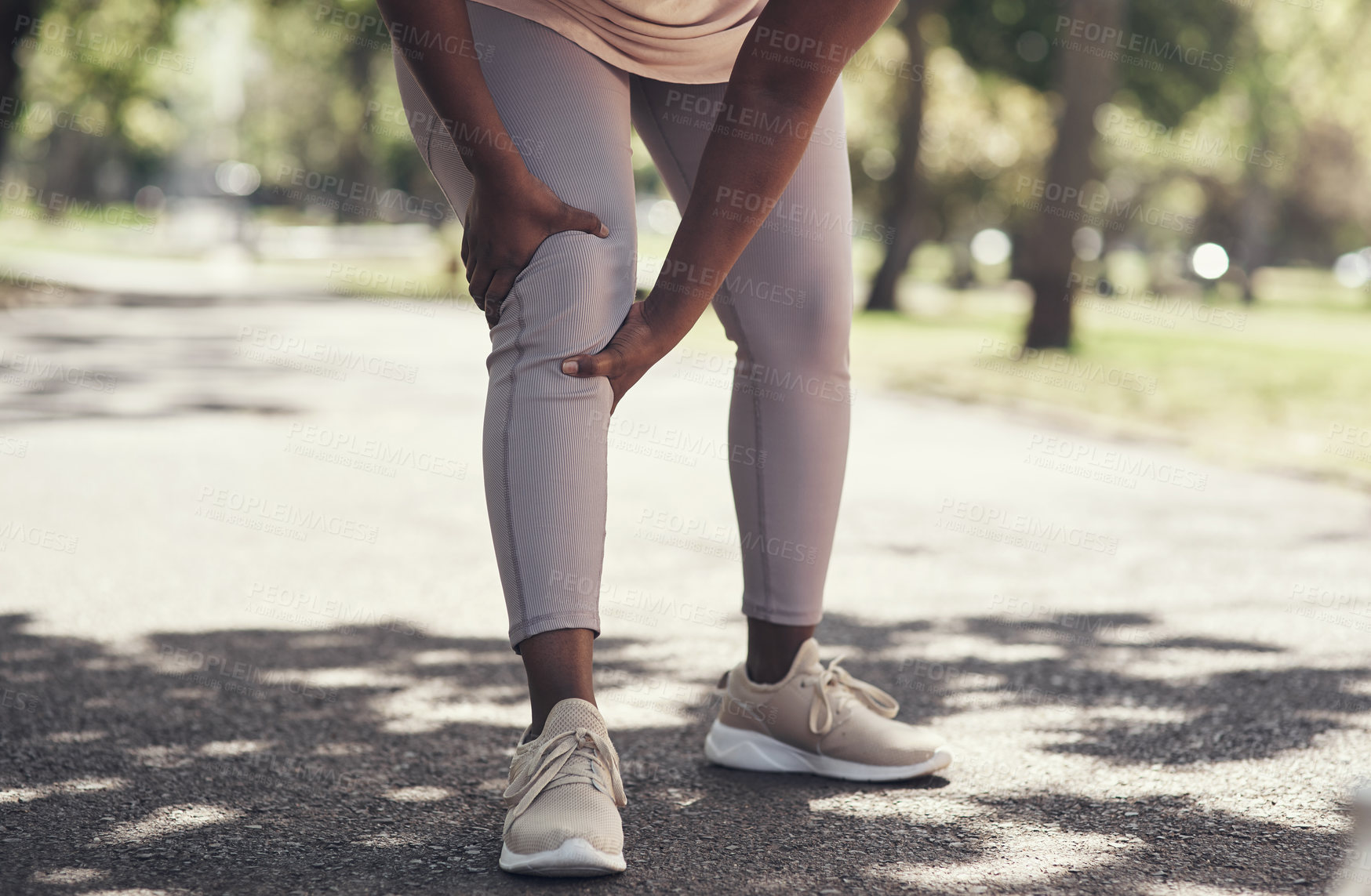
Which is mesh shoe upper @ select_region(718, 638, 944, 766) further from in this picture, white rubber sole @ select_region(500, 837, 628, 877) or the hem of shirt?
the hem of shirt

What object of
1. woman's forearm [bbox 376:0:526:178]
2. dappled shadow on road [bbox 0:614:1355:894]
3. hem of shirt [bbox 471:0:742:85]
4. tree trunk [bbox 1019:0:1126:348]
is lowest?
dappled shadow on road [bbox 0:614:1355:894]

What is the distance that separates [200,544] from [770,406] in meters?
2.56

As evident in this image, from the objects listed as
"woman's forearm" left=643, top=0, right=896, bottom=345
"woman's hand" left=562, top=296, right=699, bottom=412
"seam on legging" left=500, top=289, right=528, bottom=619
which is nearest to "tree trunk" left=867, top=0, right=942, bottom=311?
"woman's forearm" left=643, top=0, right=896, bottom=345

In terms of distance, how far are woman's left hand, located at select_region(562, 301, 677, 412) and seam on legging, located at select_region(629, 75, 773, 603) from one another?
11.9 inches

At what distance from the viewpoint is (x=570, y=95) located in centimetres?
204

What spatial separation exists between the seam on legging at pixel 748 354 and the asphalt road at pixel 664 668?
37 centimetres

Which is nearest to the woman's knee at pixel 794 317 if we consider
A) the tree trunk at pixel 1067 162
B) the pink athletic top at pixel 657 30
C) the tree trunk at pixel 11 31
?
the pink athletic top at pixel 657 30

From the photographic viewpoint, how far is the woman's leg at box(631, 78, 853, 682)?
2.26 m

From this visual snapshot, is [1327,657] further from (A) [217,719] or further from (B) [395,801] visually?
(A) [217,719]

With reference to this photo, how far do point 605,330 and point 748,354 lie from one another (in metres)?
0.43

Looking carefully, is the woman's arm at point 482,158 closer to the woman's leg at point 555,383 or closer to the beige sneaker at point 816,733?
the woman's leg at point 555,383

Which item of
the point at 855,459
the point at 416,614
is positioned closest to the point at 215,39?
the point at 855,459

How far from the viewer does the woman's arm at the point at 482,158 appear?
191 cm

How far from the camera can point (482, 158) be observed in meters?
1.91
